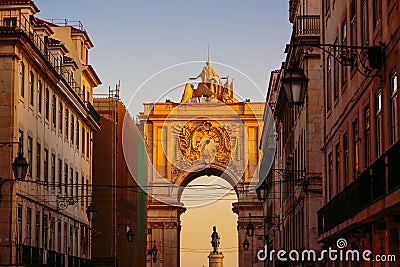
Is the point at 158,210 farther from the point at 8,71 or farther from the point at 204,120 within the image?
the point at 8,71

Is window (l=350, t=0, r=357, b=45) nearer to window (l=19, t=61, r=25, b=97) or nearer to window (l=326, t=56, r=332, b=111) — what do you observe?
window (l=326, t=56, r=332, b=111)

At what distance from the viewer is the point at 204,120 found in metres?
105

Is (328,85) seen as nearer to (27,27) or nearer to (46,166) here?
(27,27)

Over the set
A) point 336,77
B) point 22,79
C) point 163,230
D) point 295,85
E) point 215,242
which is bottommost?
point 295,85

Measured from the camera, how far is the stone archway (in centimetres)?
10425

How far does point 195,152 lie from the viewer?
10544 centimetres

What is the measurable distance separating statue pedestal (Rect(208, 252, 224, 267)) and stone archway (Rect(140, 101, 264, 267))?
5.86 m

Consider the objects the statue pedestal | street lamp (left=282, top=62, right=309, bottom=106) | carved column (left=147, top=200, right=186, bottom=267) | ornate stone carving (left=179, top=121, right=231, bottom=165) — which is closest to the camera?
street lamp (left=282, top=62, right=309, bottom=106)

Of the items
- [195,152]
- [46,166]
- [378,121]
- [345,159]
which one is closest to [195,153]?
[195,152]

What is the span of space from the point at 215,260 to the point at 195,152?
1364 centimetres

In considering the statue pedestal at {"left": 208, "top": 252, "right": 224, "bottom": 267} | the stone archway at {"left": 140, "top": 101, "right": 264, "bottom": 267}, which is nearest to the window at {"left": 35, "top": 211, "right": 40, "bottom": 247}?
the stone archway at {"left": 140, "top": 101, "right": 264, "bottom": 267}

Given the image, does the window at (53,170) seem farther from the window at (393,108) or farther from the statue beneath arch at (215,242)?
the statue beneath arch at (215,242)

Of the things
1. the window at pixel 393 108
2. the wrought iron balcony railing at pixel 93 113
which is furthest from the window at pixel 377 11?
the wrought iron balcony railing at pixel 93 113

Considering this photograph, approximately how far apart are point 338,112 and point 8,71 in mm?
13226
